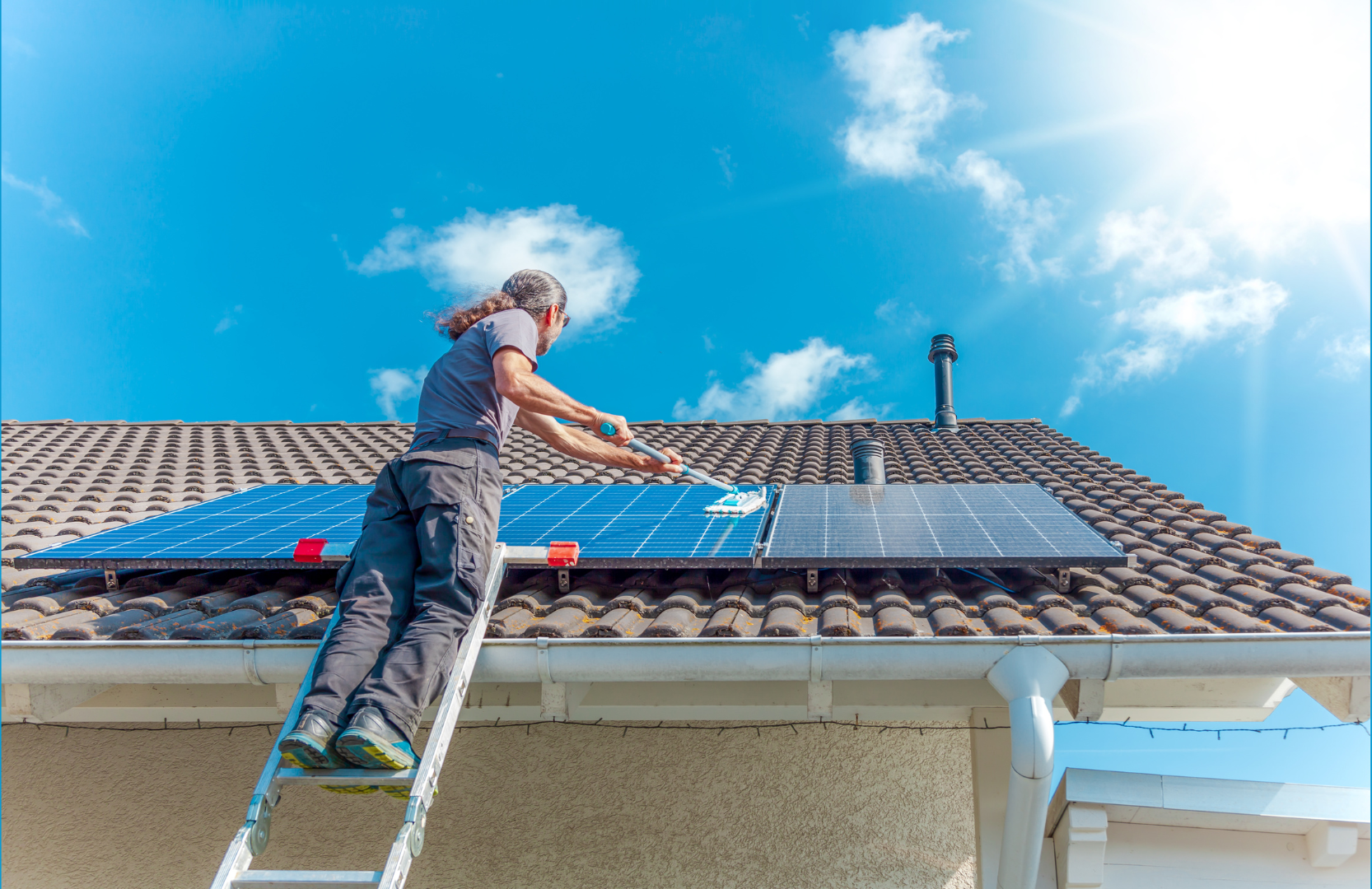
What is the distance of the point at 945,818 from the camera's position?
4.07 metres

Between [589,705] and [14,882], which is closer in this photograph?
[589,705]

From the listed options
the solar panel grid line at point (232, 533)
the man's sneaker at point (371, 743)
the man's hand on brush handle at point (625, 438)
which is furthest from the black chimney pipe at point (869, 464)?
the man's sneaker at point (371, 743)

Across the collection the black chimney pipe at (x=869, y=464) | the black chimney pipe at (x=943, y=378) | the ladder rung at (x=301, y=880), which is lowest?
the ladder rung at (x=301, y=880)

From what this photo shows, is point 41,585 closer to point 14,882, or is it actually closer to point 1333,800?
point 14,882

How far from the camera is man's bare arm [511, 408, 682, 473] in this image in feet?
12.7

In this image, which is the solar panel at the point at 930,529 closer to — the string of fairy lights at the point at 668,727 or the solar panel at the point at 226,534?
the string of fairy lights at the point at 668,727

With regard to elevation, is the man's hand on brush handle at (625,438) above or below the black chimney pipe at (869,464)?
below

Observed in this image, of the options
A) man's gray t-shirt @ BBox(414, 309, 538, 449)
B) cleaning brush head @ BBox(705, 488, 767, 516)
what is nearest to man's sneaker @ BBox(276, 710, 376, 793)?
man's gray t-shirt @ BBox(414, 309, 538, 449)

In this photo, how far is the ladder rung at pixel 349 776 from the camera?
2.48m

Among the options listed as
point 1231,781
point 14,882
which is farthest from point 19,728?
point 1231,781

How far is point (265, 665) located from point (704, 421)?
775 cm

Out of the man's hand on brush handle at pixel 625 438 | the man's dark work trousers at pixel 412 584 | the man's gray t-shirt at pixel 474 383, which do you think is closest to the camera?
the man's dark work trousers at pixel 412 584

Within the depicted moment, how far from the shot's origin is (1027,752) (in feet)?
9.20

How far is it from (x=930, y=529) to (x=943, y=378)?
270 inches
